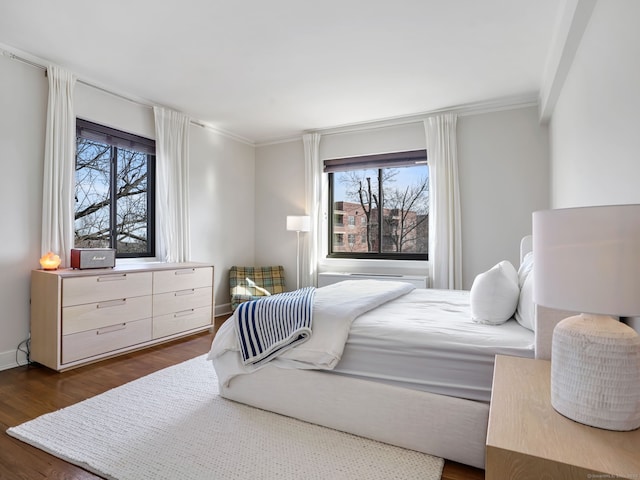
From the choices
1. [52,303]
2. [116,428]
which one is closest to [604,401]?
[116,428]

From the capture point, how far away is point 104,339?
10.2 ft

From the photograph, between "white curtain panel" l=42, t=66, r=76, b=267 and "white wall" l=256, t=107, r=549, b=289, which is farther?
"white wall" l=256, t=107, r=549, b=289

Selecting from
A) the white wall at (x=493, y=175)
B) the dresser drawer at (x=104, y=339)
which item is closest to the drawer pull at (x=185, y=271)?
the dresser drawer at (x=104, y=339)

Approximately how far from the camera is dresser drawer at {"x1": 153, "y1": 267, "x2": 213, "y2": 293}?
3574mm

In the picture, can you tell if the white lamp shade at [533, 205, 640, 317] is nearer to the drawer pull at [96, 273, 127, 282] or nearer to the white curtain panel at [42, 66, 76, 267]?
the drawer pull at [96, 273, 127, 282]

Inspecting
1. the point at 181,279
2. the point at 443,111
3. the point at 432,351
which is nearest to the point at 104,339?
the point at 181,279

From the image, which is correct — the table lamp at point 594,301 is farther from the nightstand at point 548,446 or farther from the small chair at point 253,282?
the small chair at point 253,282

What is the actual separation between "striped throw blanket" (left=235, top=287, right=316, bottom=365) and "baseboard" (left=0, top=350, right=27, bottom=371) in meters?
2.18

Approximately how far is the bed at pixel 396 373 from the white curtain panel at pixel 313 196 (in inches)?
111

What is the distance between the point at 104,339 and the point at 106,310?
9.8 inches

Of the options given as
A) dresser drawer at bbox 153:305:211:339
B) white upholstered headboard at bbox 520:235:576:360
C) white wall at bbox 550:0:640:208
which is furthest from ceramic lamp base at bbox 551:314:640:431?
dresser drawer at bbox 153:305:211:339

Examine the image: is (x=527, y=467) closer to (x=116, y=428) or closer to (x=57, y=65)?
(x=116, y=428)

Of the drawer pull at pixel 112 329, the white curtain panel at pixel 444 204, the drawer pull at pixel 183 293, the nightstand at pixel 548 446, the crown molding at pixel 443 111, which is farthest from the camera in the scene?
the white curtain panel at pixel 444 204

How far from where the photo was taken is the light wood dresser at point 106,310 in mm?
2842
